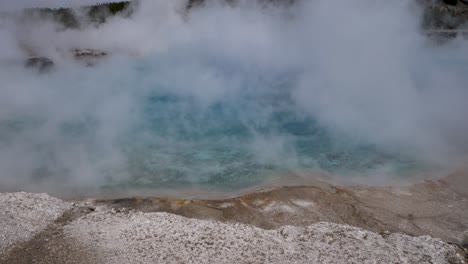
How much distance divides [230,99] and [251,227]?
4.78 m

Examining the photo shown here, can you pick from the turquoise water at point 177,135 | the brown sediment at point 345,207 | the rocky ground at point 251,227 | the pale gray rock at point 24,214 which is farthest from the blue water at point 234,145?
the pale gray rock at point 24,214

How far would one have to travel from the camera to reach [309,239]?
147 inches

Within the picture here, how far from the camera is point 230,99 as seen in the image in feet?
27.8

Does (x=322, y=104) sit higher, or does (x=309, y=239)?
(x=322, y=104)

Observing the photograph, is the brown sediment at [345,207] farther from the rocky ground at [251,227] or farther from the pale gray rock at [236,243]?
the pale gray rock at [236,243]

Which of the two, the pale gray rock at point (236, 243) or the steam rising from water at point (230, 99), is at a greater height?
the steam rising from water at point (230, 99)

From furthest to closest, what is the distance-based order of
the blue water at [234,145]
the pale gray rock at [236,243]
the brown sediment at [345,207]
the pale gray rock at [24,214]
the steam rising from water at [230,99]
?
the steam rising from water at [230,99] < the blue water at [234,145] < the brown sediment at [345,207] < the pale gray rock at [24,214] < the pale gray rock at [236,243]

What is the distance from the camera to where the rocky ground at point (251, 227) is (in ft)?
11.5

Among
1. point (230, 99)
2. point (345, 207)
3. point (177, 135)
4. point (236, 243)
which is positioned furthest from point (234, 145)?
point (236, 243)

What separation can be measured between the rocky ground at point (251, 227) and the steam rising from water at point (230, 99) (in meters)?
0.72

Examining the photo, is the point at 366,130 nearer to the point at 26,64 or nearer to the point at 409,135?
the point at 409,135

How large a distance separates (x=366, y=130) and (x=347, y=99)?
136 centimetres

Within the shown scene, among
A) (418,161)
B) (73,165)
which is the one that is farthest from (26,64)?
(418,161)

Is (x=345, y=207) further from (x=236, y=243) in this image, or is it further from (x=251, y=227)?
(x=236, y=243)
